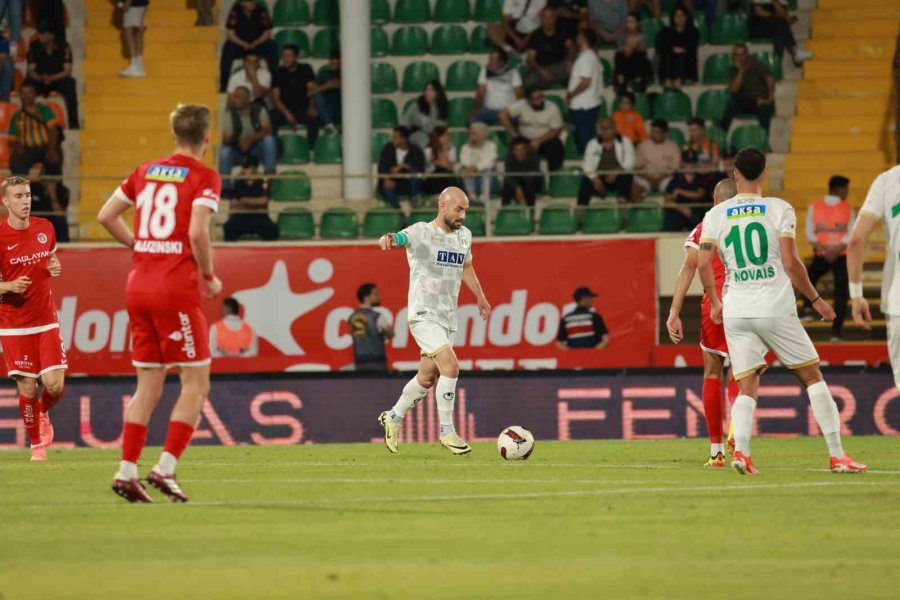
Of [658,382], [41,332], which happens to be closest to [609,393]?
[658,382]

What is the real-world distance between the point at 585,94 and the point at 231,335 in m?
6.87

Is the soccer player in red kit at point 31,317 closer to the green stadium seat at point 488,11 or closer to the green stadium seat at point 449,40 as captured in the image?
the green stadium seat at point 449,40

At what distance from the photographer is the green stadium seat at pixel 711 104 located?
26.1 meters

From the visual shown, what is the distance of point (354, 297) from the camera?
22719 mm

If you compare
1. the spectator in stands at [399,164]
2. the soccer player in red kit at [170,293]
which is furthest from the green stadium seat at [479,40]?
the soccer player in red kit at [170,293]

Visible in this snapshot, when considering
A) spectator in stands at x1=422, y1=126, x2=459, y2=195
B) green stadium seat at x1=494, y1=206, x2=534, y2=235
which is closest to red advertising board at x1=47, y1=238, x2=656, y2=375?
green stadium seat at x1=494, y1=206, x2=534, y2=235

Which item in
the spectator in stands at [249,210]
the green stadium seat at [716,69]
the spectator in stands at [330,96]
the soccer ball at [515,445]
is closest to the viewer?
the soccer ball at [515,445]

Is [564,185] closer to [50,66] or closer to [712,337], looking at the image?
[50,66]

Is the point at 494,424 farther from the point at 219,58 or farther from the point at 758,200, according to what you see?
the point at 219,58

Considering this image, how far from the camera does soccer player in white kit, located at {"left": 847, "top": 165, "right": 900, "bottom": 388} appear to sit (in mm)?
9164

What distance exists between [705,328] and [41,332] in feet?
20.0

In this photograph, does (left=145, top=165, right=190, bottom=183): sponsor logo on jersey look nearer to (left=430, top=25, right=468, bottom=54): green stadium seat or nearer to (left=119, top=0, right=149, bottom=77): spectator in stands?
(left=430, top=25, right=468, bottom=54): green stadium seat

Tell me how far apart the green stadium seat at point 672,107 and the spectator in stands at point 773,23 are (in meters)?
1.83

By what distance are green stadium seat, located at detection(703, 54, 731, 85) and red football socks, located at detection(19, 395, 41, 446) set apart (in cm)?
1485
